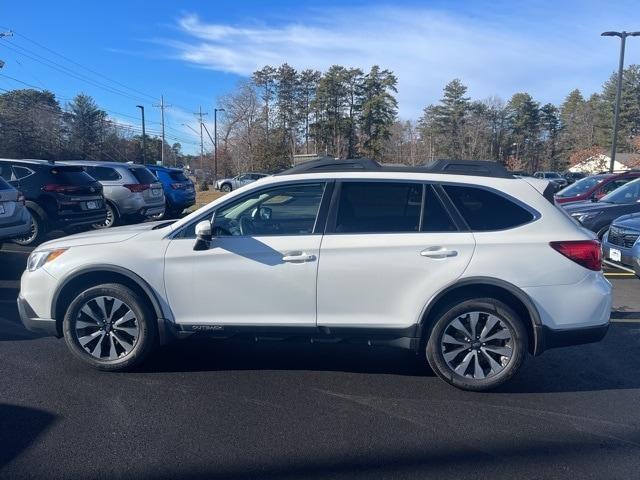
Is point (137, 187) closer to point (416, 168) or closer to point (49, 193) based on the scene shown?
point (49, 193)

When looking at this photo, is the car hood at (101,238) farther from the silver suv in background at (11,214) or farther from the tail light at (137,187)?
the tail light at (137,187)

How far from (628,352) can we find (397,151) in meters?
52.1

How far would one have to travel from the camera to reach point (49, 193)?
11.3 metres

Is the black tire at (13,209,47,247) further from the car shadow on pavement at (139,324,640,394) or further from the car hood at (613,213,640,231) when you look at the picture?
the car hood at (613,213,640,231)

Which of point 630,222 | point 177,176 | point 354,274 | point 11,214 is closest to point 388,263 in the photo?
point 354,274

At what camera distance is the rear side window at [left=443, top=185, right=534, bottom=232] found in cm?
461

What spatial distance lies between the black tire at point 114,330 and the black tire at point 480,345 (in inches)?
91.6

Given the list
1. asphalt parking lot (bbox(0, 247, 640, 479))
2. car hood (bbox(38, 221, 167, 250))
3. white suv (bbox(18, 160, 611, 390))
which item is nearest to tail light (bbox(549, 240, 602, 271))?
white suv (bbox(18, 160, 611, 390))

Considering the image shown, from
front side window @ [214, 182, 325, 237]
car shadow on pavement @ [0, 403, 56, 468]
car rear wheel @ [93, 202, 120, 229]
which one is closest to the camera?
car shadow on pavement @ [0, 403, 56, 468]

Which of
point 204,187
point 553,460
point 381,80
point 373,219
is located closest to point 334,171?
point 373,219

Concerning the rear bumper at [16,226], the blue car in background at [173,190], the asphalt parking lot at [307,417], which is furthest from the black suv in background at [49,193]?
the asphalt parking lot at [307,417]

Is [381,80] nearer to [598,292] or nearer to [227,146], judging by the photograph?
[227,146]

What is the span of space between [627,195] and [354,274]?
9.35m

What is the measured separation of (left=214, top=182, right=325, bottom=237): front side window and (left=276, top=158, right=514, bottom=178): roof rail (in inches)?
7.8
